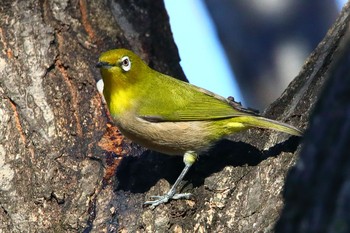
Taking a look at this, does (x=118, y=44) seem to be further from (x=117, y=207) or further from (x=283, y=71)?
(x=283, y=71)

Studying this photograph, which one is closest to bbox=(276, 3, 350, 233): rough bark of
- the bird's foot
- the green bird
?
the bird's foot

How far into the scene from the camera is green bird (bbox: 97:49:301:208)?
4.97 meters

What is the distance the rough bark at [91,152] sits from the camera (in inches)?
160

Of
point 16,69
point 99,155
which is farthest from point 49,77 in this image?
point 99,155

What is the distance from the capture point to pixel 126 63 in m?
5.15

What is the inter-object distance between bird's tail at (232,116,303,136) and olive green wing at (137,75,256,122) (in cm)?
7

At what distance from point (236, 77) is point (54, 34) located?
171 inches

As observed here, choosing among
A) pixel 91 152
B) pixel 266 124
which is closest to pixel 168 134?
pixel 91 152

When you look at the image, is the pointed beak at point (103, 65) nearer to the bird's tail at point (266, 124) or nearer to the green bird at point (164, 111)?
the green bird at point (164, 111)

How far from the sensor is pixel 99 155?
4.79 meters

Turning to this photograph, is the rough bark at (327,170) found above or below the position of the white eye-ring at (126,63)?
below

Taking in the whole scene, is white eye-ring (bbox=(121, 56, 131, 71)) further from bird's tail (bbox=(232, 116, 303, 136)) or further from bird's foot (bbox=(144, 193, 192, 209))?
bird's foot (bbox=(144, 193, 192, 209))

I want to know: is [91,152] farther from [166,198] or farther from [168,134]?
[166,198]

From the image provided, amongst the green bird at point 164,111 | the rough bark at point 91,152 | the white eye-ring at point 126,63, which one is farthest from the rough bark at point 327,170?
the white eye-ring at point 126,63
